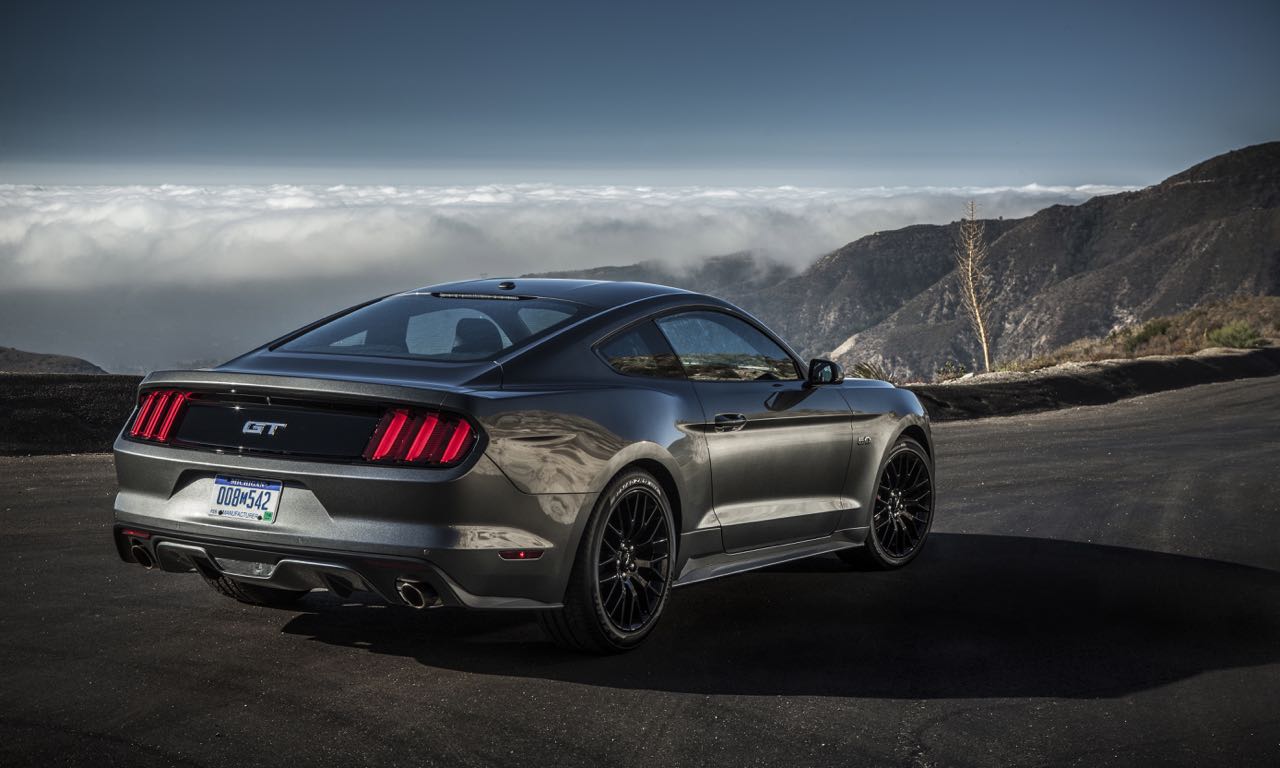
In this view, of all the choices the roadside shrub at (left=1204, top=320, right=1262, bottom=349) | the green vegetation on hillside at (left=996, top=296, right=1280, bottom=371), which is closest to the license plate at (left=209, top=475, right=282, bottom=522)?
the green vegetation on hillside at (left=996, top=296, right=1280, bottom=371)

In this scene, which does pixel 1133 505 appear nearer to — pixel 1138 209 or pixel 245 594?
pixel 245 594

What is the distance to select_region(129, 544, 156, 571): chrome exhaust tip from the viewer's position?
5.60 m

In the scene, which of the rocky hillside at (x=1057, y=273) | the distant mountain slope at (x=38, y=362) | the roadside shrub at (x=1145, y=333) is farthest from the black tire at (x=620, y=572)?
the rocky hillside at (x=1057, y=273)

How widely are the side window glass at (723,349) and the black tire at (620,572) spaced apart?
0.80 m

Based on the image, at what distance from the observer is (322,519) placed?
5.10 m

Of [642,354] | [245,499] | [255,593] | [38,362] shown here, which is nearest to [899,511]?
[642,354]

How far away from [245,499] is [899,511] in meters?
4.08

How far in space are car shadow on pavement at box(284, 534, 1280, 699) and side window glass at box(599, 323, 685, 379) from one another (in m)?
1.21

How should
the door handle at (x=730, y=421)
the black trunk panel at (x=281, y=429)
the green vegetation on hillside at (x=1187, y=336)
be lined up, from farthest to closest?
1. the green vegetation on hillside at (x=1187, y=336)
2. the door handle at (x=730, y=421)
3. the black trunk panel at (x=281, y=429)

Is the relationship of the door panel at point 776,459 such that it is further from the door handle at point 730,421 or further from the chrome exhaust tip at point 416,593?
the chrome exhaust tip at point 416,593

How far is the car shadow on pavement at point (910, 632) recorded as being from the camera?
5.45 metres

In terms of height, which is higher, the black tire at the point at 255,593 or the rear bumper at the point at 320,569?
the rear bumper at the point at 320,569

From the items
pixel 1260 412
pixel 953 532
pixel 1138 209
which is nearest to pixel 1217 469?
pixel 953 532

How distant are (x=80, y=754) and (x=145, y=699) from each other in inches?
24.8
